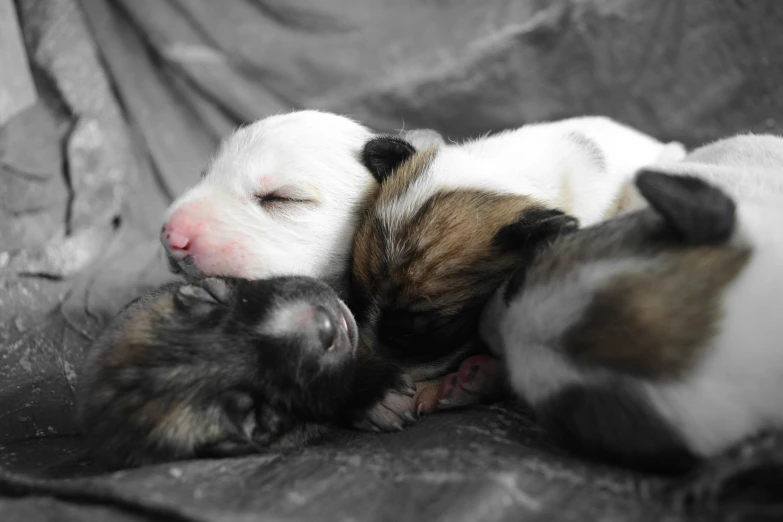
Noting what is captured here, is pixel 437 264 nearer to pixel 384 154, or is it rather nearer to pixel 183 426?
pixel 384 154

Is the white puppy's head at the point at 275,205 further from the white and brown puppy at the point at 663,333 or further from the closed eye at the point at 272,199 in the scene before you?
the white and brown puppy at the point at 663,333

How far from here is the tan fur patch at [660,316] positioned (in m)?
1.37

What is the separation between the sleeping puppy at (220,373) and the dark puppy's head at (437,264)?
0.17 metres

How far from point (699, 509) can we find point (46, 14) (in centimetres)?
362

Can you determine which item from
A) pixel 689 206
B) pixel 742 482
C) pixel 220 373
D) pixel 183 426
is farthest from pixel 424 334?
pixel 742 482

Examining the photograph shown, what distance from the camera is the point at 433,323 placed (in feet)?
6.42

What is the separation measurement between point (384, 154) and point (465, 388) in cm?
89

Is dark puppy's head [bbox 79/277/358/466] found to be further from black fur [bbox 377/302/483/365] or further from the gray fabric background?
the gray fabric background

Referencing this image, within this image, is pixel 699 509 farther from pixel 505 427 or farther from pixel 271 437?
pixel 271 437

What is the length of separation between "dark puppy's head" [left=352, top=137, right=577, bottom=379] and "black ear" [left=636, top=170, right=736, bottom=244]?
1.18 feet

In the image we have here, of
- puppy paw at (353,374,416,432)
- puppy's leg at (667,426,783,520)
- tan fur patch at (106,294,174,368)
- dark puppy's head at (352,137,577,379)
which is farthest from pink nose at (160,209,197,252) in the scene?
puppy's leg at (667,426,783,520)

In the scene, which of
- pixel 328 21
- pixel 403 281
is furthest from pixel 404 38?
pixel 403 281

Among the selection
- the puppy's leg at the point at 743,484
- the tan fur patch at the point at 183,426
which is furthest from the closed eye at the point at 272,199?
the puppy's leg at the point at 743,484

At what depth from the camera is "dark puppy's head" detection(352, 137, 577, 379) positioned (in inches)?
76.1
